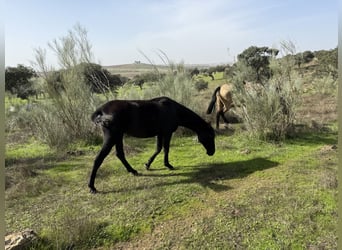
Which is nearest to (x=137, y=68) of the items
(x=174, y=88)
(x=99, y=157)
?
(x=174, y=88)

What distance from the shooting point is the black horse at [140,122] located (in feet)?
17.2

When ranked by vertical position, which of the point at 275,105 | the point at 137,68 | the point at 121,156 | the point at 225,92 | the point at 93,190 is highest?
the point at 137,68

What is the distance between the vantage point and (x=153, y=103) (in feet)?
19.3

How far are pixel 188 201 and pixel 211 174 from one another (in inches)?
47.8

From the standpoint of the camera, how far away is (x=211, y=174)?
19.1 feet

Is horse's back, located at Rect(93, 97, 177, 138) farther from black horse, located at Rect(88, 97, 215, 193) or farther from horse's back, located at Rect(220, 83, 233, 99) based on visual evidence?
horse's back, located at Rect(220, 83, 233, 99)

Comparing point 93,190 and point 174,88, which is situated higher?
point 174,88

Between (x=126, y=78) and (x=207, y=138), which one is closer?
(x=207, y=138)

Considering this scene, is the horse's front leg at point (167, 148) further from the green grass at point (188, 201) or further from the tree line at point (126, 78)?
the tree line at point (126, 78)

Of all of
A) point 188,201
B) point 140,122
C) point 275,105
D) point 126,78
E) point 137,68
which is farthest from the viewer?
point 126,78

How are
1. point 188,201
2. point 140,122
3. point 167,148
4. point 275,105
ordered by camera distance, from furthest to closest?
point 275,105 < point 167,148 < point 140,122 < point 188,201

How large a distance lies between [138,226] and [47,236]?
1013mm

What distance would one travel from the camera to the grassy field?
3693 mm

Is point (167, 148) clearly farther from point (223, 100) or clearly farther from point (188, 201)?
point (223, 100)
